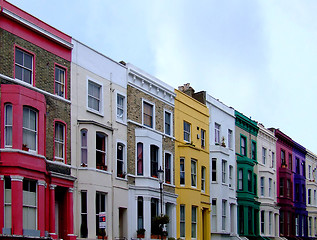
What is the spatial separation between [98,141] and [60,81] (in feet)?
14.9

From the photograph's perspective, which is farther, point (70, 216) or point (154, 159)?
point (154, 159)

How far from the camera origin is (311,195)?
76.0m

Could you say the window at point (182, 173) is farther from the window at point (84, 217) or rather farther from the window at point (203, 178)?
the window at point (84, 217)

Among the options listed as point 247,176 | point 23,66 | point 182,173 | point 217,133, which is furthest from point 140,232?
point 247,176

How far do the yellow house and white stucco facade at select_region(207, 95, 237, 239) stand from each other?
114 cm

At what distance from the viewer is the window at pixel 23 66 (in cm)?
3086

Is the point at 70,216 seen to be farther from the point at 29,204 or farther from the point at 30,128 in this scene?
the point at 30,128

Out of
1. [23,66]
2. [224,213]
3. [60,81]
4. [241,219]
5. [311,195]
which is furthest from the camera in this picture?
Result: [311,195]

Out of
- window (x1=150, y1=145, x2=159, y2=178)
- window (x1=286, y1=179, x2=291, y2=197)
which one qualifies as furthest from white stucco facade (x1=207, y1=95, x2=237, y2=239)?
window (x1=286, y1=179, x2=291, y2=197)

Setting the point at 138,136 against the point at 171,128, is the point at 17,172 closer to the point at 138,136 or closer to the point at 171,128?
the point at 138,136

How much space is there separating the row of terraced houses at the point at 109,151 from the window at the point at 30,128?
0.16 ft

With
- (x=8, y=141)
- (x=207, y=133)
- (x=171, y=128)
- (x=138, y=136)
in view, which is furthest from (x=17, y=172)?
(x=207, y=133)

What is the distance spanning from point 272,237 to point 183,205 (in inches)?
759

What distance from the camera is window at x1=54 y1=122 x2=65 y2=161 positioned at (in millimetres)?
33219
